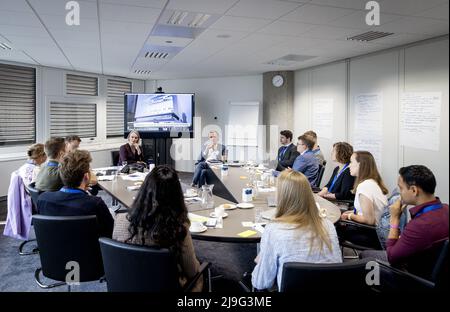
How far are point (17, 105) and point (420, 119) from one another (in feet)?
22.7

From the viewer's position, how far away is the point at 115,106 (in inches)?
345

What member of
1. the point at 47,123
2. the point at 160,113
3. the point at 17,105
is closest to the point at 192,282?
the point at 17,105

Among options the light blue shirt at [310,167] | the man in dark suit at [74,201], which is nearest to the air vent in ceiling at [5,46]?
the man in dark suit at [74,201]

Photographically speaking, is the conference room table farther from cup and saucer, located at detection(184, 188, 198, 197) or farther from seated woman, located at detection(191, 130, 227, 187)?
seated woman, located at detection(191, 130, 227, 187)

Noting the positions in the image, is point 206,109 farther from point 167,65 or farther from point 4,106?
point 4,106

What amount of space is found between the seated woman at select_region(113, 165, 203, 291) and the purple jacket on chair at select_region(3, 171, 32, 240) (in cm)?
221

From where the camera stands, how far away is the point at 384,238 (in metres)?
2.68

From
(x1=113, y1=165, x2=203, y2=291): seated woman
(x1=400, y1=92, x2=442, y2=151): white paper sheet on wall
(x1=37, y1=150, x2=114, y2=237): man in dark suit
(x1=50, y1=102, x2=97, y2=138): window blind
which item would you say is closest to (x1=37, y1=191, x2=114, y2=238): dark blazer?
(x1=37, y1=150, x2=114, y2=237): man in dark suit

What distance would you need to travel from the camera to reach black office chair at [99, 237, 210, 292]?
5.31 ft

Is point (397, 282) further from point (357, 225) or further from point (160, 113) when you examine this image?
point (160, 113)

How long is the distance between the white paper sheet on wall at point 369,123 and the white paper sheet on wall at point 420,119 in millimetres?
451

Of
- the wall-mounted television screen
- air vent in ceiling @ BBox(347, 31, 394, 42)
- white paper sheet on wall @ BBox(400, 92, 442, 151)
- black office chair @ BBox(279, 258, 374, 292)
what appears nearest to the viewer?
black office chair @ BBox(279, 258, 374, 292)

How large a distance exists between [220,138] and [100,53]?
13.2 ft
